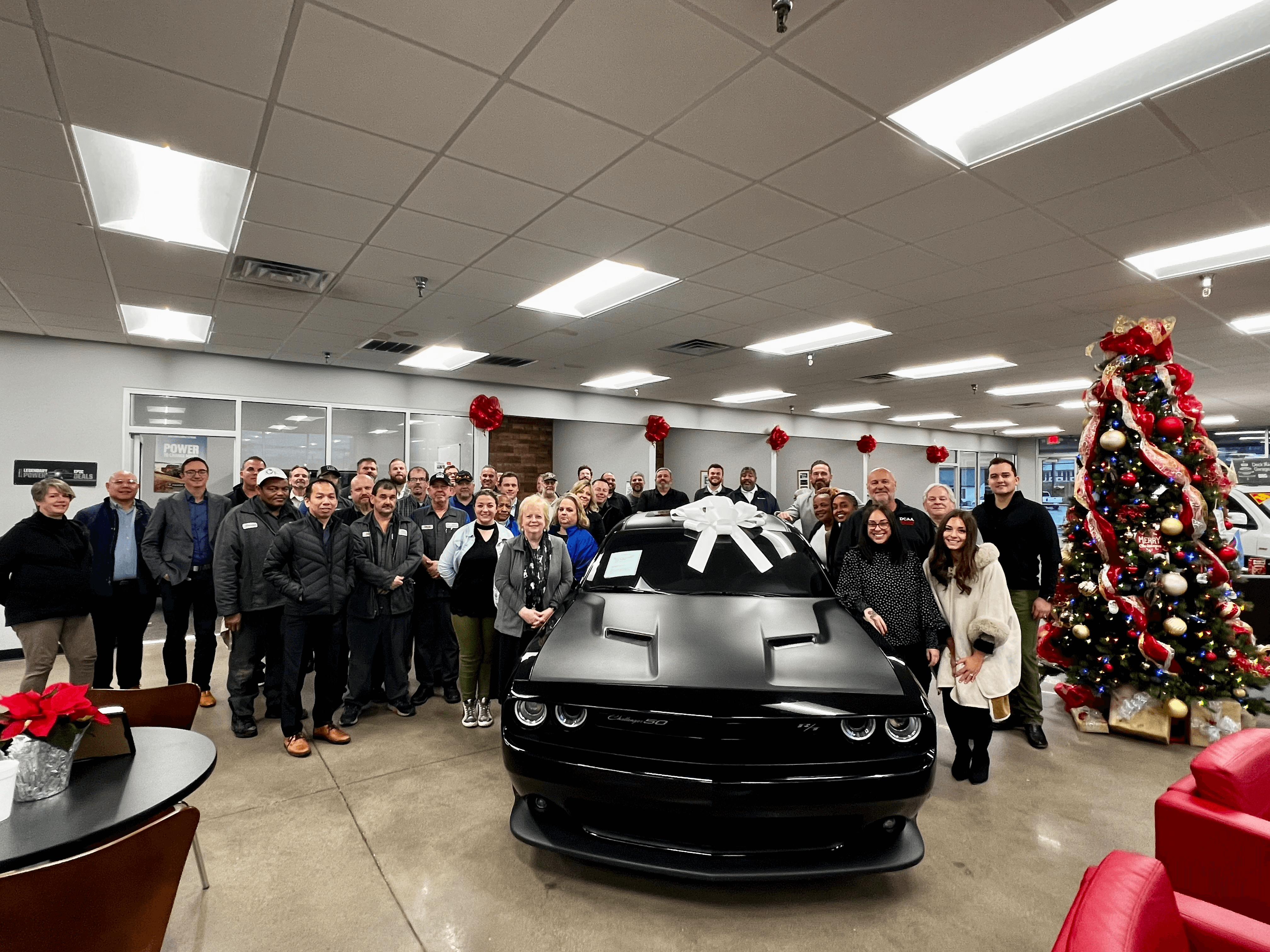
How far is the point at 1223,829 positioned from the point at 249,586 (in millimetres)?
4239

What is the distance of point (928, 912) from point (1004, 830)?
2.45ft

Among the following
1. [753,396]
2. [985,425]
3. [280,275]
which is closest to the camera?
[280,275]

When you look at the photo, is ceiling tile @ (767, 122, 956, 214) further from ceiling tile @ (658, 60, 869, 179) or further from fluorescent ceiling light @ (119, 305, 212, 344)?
fluorescent ceiling light @ (119, 305, 212, 344)

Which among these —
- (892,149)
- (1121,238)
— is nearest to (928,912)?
(892,149)

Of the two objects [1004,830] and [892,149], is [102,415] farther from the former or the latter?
[1004,830]

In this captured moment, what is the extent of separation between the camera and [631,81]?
7.27 ft

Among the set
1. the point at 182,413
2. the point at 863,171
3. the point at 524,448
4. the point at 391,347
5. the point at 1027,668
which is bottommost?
the point at 1027,668

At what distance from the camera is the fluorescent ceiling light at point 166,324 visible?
527 centimetres

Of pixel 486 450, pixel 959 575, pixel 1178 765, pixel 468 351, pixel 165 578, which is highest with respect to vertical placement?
pixel 468 351

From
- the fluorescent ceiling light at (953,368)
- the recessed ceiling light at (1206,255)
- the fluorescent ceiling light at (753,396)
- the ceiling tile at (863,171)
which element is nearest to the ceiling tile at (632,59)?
the ceiling tile at (863,171)

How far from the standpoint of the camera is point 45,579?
3.39 metres

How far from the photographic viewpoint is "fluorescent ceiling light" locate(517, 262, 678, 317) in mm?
4352

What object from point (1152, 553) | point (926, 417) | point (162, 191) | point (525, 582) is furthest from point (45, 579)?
point (926, 417)

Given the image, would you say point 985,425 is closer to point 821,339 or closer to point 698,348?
point 821,339
